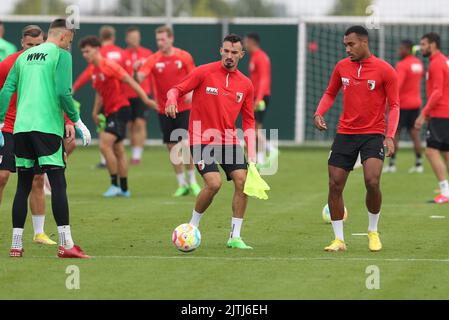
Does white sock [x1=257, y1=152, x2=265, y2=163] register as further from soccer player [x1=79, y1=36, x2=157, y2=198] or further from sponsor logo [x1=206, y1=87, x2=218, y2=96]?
sponsor logo [x1=206, y1=87, x2=218, y2=96]

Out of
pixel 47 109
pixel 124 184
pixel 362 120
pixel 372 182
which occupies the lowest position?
pixel 124 184

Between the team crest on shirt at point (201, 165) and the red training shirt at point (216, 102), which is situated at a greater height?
the red training shirt at point (216, 102)

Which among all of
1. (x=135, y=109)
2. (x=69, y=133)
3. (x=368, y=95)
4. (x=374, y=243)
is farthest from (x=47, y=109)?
(x=135, y=109)

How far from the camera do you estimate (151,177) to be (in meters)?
21.2

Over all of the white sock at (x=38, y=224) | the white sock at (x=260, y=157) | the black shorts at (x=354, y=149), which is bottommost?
the white sock at (x=260, y=157)

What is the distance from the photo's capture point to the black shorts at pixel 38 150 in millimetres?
10539

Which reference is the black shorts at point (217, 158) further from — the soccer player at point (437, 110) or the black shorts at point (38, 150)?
the soccer player at point (437, 110)

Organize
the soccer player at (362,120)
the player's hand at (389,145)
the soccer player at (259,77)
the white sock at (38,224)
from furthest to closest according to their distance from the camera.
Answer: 1. the soccer player at (259,77)
2. the white sock at (38,224)
3. the soccer player at (362,120)
4. the player's hand at (389,145)

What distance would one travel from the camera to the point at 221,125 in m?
11.9

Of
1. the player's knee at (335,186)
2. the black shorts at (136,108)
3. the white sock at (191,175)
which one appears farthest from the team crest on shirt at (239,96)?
the black shorts at (136,108)

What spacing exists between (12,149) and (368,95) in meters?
3.81

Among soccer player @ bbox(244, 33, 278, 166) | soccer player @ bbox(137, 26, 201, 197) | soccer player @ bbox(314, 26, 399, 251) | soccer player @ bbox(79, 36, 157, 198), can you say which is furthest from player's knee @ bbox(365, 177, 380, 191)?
soccer player @ bbox(244, 33, 278, 166)

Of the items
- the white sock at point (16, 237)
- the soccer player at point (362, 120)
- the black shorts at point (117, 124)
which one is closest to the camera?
the white sock at point (16, 237)

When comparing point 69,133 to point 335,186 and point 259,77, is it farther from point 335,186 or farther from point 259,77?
point 259,77
